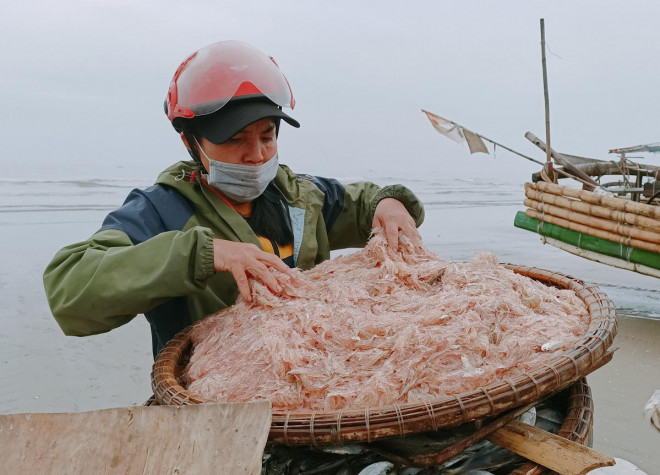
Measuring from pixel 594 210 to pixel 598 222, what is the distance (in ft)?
0.64

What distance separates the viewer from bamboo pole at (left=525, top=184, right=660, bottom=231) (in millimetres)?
6801

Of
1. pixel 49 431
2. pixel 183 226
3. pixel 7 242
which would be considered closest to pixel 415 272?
pixel 183 226

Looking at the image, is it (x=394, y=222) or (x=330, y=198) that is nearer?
(x=394, y=222)

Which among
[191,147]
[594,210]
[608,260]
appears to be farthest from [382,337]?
[608,260]

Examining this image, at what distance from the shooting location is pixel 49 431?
1632mm

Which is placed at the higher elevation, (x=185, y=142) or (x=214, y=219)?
(x=185, y=142)

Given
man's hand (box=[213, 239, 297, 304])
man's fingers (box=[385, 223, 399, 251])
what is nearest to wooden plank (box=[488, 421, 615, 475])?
man's hand (box=[213, 239, 297, 304])

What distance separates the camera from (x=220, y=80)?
8.05 feet

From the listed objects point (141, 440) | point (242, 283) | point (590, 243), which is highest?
point (242, 283)

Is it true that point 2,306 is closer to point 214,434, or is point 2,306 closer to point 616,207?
point 214,434

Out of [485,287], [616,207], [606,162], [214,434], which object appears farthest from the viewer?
[606,162]

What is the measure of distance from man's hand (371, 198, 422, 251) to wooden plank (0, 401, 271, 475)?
4.44 ft

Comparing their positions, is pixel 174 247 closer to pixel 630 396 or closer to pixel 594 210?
pixel 630 396

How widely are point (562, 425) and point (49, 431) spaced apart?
1647mm
